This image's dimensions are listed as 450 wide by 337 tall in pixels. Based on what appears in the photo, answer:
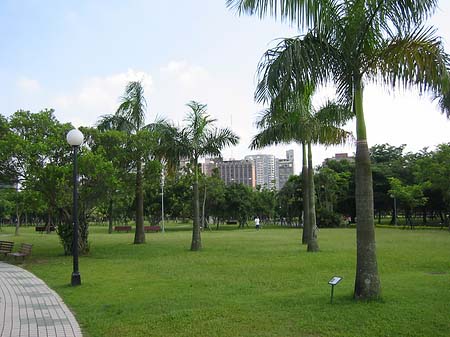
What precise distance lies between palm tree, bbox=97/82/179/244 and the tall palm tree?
1356 cm

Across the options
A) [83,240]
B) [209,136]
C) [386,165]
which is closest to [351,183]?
[386,165]

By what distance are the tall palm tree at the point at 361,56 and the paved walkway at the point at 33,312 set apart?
16.7 ft

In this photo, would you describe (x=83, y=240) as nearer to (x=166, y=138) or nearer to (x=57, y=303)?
(x=166, y=138)

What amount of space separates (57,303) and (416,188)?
41.9m

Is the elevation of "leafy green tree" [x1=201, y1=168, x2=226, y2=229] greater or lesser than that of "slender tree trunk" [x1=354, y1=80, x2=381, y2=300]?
greater

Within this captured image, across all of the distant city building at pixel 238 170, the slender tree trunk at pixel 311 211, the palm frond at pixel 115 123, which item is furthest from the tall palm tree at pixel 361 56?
the distant city building at pixel 238 170

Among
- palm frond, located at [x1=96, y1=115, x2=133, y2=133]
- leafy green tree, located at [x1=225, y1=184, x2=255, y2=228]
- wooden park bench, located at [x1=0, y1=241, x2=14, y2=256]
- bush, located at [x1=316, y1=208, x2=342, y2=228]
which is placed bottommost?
wooden park bench, located at [x1=0, y1=241, x2=14, y2=256]

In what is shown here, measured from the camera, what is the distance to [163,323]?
727 centimetres

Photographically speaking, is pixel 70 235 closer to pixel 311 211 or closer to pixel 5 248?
pixel 5 248

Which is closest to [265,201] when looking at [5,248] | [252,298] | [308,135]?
[308,135]

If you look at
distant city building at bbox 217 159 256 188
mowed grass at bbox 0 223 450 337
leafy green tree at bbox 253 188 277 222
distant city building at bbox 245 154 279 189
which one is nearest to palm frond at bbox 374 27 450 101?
mowed grass at bbox 0 223 450 337

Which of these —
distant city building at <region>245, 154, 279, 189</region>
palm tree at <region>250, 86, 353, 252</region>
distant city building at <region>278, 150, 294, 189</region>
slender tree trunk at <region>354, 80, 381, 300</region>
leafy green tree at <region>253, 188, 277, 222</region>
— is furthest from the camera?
distant city building at <region>245, 154, 279, 189</region>

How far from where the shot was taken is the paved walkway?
23.2 feet

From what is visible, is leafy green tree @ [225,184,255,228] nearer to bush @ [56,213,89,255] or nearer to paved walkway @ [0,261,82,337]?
bush @ [56,213,89,255]
